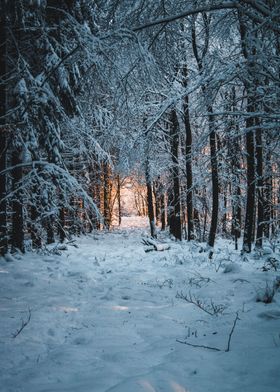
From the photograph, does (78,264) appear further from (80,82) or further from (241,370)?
(241,370)

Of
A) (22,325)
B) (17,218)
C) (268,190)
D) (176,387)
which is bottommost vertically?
(22,325)

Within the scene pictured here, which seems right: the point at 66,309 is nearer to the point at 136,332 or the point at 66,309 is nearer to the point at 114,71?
the point at 136,332

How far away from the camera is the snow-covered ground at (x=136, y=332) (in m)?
2.49

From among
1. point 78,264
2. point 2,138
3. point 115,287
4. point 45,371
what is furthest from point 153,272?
point 2,138

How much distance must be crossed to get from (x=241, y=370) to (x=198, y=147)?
4.70 m

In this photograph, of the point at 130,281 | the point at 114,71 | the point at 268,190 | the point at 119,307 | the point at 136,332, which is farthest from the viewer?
the point at 268,190

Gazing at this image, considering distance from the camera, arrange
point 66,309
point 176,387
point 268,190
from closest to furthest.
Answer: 1. point 176,387
2. point 66,309
3. point 268,190

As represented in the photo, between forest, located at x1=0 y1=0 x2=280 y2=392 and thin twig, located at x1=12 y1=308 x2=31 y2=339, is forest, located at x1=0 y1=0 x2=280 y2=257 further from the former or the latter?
thin twig, located at x1=12 y1=308 x2=31 y2=339

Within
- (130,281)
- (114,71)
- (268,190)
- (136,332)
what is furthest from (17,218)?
(268,190)

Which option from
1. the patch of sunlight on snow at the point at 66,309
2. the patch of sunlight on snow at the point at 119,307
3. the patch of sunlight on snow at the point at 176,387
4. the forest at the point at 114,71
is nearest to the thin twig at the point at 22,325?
the patch of sunlight on snow at the point at 66,309

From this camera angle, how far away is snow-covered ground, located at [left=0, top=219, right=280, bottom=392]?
8.16 feet

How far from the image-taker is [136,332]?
373 centimetres

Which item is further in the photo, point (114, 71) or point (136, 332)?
point (114, 71)

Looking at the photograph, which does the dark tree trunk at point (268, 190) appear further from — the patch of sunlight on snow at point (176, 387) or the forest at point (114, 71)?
the patch of sunlight on snow at point (176, 387)
